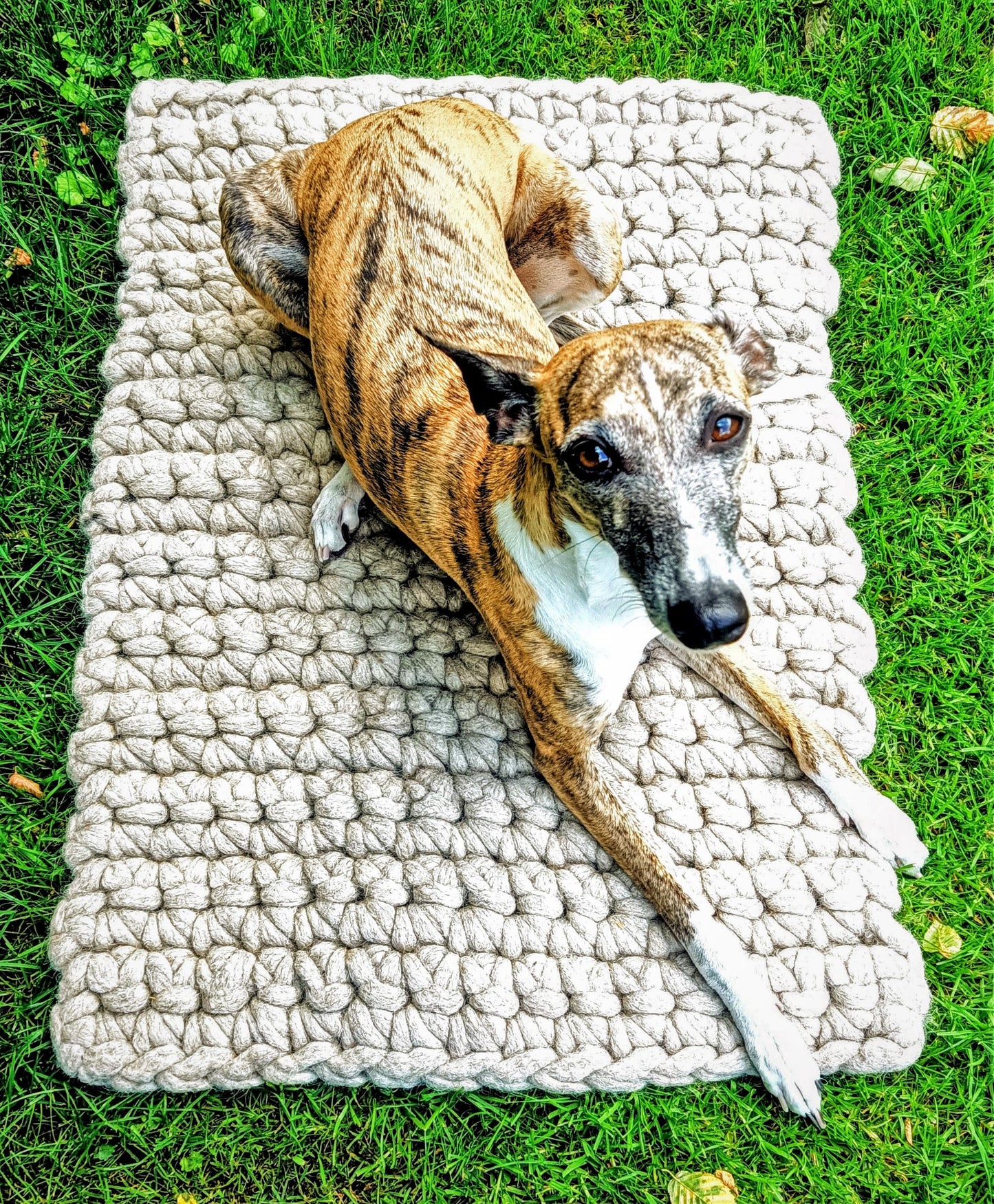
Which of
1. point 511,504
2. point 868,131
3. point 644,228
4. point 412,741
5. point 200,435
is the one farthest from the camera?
point 868,131

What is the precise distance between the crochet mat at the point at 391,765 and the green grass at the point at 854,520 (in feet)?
0.64

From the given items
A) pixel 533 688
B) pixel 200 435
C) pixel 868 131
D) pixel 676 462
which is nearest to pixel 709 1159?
pixel 533 688

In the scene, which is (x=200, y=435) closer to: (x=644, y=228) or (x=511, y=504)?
(x=511, y=504)

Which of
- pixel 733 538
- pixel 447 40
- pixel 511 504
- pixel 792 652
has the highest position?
pixel 447 40

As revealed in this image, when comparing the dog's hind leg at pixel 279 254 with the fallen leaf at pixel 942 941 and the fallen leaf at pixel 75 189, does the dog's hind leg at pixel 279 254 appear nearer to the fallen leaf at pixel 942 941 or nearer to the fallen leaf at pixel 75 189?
the fallen leaf at pixel 75 189

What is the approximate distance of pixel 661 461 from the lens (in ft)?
7.30

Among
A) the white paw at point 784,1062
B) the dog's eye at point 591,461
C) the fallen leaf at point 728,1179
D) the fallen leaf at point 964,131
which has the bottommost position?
the fallen leaf at point 728,1179

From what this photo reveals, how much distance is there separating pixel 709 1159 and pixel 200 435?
9.43 feet

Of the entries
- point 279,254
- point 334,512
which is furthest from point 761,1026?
point 279,254

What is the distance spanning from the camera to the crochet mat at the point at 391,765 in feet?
9.61

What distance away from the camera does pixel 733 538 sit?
2.30 meters

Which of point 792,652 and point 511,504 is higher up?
point 511,504

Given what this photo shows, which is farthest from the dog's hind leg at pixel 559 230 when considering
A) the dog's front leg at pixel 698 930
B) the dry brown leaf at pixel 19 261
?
the dry brown leaf at pixel 19 261

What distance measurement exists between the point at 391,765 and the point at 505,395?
1313 millimetres
